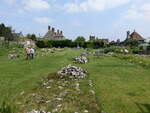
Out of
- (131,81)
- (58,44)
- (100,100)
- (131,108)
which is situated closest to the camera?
(131,108)

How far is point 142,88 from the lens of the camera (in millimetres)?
13297

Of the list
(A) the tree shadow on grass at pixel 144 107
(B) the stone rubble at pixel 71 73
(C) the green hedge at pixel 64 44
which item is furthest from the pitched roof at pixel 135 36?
(A) the tree shadow on grass at pixel 144 107

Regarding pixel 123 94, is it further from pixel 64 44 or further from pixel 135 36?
pixel 135 36

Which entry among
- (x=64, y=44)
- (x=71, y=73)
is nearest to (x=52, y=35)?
(x=64, y=44)

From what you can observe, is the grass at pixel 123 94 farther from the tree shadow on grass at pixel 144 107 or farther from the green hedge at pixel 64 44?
the green hedge at pixel 64 44

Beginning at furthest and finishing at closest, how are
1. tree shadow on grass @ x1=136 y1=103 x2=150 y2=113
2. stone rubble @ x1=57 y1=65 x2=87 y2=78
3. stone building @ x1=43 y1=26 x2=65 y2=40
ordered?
stone building @ x1=43 y1=26 x2=65 y2=40 < stone rubble @ x1=57 y1=65 x2=87 y2=78 < tree shadow on grass @ x1=136 y1=103 x2=150 y2=113

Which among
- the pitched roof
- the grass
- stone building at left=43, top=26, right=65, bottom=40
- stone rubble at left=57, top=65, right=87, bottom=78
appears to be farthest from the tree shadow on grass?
stone building at left=43, top=26, right=65, bottom=40

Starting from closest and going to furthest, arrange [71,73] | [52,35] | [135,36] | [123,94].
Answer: [123,94], [71,73], [135,36], [52,35]

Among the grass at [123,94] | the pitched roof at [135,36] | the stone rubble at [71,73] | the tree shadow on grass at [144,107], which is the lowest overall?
the tree shadow on grass at [144,107]

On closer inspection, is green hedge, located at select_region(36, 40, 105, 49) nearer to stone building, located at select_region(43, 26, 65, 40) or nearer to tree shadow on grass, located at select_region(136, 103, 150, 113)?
stone building, located at select_region(43, 26, 65, 40)

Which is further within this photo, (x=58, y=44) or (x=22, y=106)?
(x=58, y=44)

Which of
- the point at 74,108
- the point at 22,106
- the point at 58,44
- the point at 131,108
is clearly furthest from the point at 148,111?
the point at 58,44

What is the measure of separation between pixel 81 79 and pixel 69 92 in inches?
142

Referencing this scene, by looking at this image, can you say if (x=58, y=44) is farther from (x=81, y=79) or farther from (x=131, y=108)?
(x=131, y=108)
